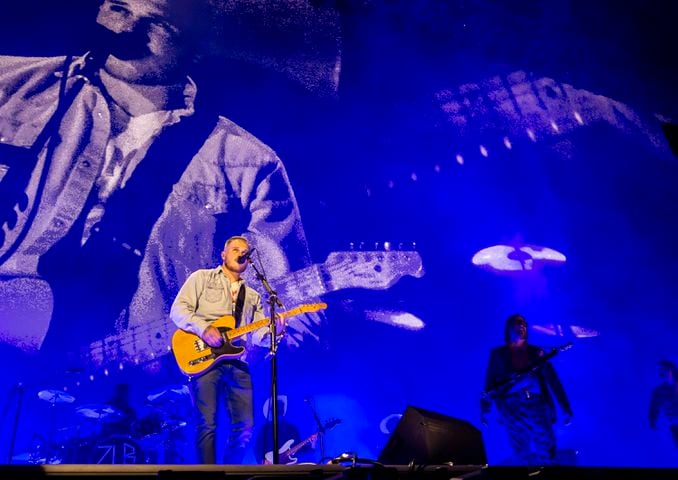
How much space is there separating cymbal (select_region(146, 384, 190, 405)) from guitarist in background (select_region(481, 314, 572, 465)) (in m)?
3.57

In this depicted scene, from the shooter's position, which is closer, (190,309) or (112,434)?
(190,309)

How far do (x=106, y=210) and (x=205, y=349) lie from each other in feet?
12.2

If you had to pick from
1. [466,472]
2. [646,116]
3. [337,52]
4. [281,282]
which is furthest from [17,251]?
[646,116]

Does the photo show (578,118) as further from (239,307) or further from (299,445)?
(239,307)

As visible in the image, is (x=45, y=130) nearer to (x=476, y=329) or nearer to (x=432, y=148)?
(x=432, y=148)

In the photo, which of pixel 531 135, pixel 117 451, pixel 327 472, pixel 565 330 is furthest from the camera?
pixel 531 135

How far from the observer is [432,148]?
9.00m

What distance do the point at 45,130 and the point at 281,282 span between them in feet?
12.2

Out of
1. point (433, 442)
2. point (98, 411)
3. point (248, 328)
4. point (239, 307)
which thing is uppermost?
point (239, 307)

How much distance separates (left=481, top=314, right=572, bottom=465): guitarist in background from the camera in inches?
207

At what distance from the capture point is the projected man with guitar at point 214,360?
175 inches

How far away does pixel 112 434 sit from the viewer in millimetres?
6426

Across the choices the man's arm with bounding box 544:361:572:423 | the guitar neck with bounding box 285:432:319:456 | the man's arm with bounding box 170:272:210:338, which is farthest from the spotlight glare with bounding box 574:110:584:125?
the man's arm with bounding box 170:272:210:338

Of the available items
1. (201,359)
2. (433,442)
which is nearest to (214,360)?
(201,359)
